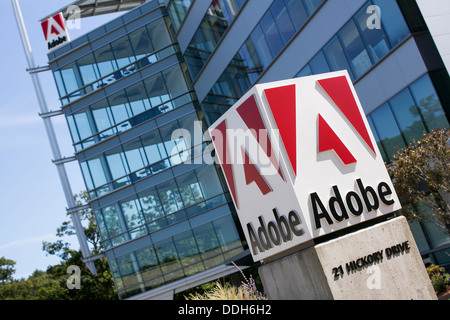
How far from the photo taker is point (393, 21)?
17.0 m

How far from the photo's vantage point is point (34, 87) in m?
35.4

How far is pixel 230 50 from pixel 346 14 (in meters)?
8.66

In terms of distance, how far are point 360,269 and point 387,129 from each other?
41.4 feet

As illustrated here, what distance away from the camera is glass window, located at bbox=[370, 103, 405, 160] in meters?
18.1

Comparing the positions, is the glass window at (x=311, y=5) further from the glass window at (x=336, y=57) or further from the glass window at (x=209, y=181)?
the glass window at (x=209, y=181)

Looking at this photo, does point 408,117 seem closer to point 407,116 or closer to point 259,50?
point 407,116

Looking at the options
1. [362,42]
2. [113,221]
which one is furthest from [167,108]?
[362,42]

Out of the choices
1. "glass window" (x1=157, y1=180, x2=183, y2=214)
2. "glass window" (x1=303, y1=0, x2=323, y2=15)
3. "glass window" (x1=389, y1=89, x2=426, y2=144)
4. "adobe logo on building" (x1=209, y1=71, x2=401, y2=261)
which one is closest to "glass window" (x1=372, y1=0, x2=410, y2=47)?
"glass window" (x1=389, y1=89, x2=426, y2=144)

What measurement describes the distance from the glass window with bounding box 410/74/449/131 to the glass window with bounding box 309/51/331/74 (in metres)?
4.24

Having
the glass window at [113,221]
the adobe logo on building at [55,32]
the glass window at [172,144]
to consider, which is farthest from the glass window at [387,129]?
the adobe logo on building at [55,32]

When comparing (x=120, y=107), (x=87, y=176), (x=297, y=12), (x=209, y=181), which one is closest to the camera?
(x=297, y=12)

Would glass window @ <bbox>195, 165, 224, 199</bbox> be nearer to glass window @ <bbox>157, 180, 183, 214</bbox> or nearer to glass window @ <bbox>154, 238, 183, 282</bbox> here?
glass window @ <bbox>157, 180, 183, 214</bbox>
